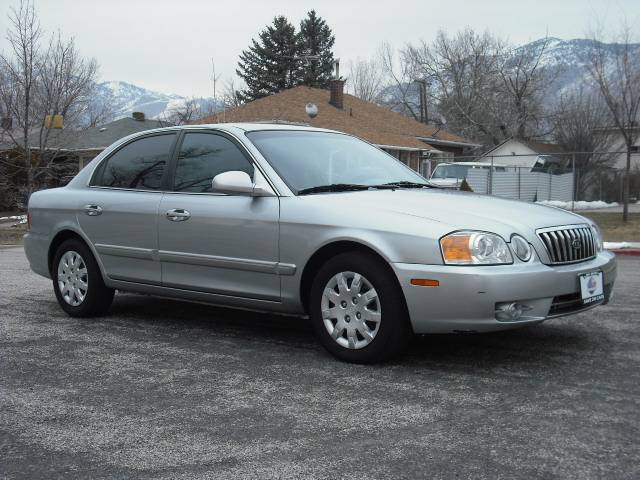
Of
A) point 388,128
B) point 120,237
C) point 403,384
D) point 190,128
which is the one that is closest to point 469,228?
point 403,384

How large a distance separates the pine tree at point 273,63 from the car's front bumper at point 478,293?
163 ft

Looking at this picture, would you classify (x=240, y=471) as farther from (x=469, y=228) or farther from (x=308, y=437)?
(x=469, y=228)

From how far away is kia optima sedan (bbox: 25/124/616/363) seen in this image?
174 inches

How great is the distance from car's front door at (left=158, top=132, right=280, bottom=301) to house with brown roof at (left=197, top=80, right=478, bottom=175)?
72.0 ft

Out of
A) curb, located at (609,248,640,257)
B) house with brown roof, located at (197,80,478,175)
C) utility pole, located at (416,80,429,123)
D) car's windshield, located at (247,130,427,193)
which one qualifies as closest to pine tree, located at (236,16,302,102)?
utility pole, located at (416,80,429,123)

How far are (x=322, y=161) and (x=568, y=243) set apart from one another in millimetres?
1841

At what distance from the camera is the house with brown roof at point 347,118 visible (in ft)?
98.0

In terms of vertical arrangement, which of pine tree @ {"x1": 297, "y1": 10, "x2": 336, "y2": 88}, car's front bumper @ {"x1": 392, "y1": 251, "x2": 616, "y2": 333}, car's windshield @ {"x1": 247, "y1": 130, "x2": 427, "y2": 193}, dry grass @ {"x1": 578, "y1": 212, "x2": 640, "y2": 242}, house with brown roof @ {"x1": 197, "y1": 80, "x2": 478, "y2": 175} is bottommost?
dry grass @ {"x1": 578, "y1": 212, "x2": 640, "y2": 242}

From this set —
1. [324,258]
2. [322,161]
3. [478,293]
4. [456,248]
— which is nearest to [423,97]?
[322,161]

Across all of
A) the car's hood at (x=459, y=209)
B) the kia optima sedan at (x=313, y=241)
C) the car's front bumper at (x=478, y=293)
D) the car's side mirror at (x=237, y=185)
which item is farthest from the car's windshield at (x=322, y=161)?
the car's front bumper at (x=478, y=293)

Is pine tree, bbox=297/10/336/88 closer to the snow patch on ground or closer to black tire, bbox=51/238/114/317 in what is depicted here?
the snow patch on ground

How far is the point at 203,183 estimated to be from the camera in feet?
18.7

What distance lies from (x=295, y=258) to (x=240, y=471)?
2.05 meters

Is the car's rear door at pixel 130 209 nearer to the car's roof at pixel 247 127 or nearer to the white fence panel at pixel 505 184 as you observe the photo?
the car's roof at pixel 247 127
